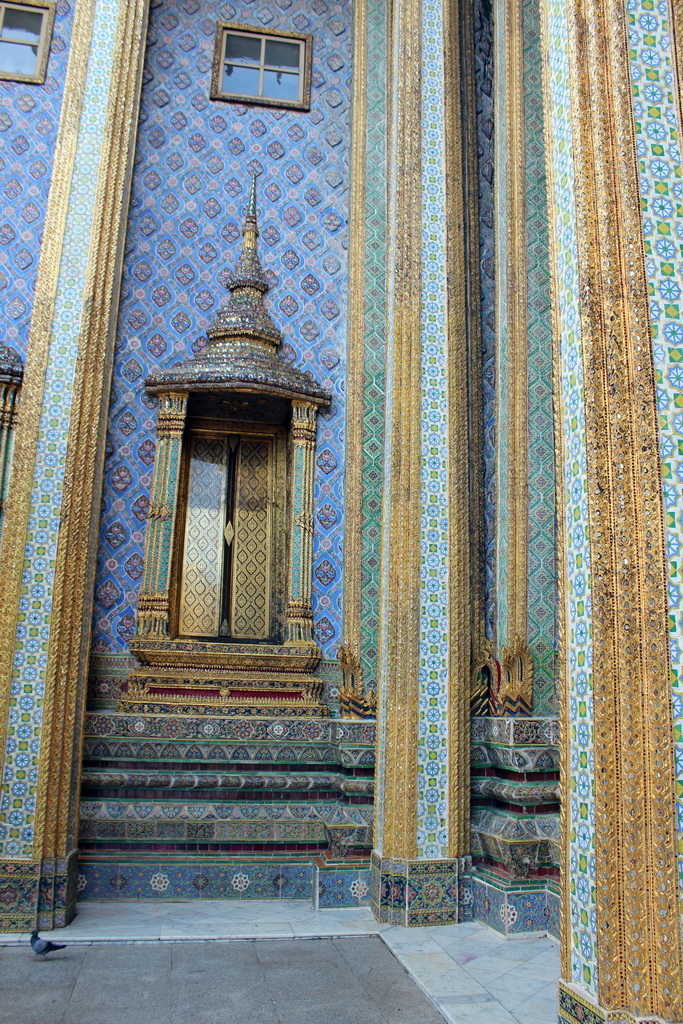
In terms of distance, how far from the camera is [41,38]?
666 cm

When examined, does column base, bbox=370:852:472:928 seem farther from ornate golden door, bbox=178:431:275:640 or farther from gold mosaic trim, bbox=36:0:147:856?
ornate golden door, bbox=178:431:275:640

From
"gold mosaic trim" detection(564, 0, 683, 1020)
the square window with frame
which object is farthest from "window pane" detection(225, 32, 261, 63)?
"gold mosaic trim" detection(564, 0, 683, 1020)

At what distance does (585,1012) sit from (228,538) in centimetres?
442

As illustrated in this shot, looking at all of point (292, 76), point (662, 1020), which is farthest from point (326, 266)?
point (662, 1020)

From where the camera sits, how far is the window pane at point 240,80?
707 centimetres

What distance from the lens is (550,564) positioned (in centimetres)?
553

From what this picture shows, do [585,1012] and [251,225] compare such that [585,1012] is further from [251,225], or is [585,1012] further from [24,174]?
[24,174]

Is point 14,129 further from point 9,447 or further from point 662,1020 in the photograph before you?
point 662,1020

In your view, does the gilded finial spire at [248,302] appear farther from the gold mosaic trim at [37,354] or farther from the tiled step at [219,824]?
the tiled step at [219,824]

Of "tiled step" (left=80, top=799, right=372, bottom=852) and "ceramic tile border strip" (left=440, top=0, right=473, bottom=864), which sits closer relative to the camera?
"ceramic tile border strip" (left=440, top=0, right=473, bottom=864)

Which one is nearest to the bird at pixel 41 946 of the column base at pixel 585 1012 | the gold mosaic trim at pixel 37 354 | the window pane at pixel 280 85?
the gold mosaic trim at pixel 37 354

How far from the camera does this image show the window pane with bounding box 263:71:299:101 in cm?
713

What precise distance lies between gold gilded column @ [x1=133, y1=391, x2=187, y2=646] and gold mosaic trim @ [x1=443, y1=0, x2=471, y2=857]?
6.73 ft

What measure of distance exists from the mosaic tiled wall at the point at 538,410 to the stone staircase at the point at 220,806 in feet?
4.19
